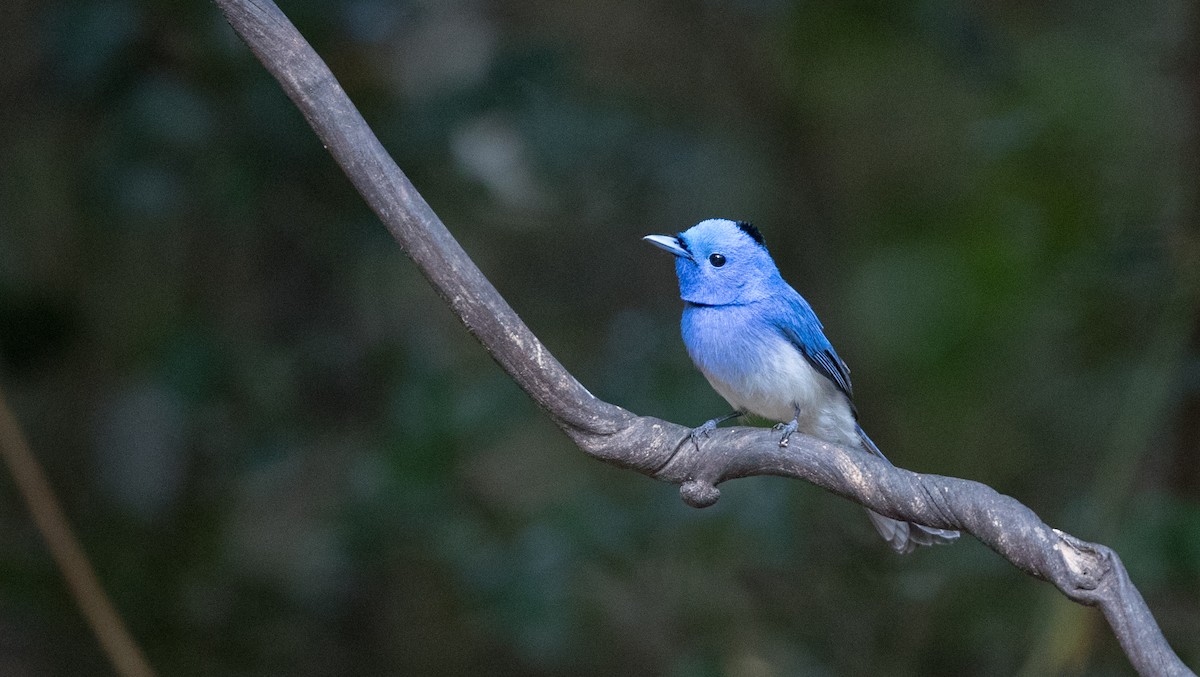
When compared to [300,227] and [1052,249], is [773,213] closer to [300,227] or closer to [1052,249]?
[1052,249]

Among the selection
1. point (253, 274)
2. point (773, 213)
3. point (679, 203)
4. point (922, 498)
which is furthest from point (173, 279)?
point (922, 498)

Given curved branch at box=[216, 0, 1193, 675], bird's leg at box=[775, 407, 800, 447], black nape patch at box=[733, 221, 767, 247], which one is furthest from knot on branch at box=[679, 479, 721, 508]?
black nape patch at box=[733, 221, 767, 247]

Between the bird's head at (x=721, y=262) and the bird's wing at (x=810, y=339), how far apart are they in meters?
0.08

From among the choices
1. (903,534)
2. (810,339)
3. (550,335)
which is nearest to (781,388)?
(810,339)

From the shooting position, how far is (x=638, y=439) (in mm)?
2162

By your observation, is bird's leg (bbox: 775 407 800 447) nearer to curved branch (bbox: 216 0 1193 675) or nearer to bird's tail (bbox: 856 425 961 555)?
curved branch (bbox: 216 0 1193 675)

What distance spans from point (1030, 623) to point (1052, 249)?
1.14m

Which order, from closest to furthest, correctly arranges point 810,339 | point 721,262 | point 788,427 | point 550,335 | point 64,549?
point 788,427, point 721,262, point 810,339, point 64,549, point 550,335

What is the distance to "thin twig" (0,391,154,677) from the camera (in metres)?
3.35

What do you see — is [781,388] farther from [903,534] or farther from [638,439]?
[638,439]

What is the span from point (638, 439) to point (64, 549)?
192cm

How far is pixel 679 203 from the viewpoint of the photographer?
5000mm

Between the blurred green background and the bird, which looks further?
the blurred green background

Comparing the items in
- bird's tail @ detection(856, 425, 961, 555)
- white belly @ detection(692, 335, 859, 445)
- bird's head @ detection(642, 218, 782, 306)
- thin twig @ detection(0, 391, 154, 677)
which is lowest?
thin twig @ detection(0, 391, 154, 677)
